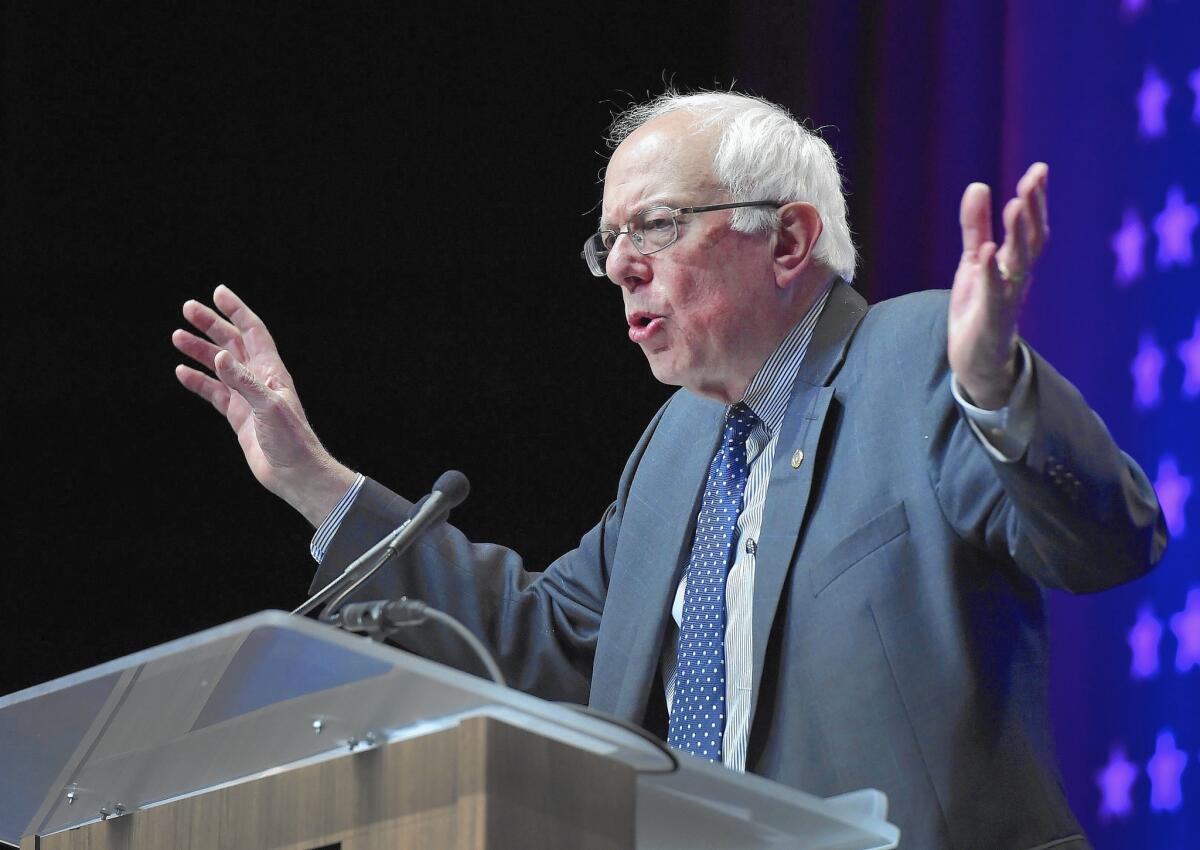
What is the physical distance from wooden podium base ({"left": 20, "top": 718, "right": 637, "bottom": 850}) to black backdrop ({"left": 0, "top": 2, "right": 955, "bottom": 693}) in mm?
2069

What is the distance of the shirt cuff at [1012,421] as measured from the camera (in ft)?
4.81

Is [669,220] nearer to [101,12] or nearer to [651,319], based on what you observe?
[651,319]

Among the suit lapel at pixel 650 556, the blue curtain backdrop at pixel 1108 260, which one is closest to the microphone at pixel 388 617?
the suit lapel at pixel 650 556

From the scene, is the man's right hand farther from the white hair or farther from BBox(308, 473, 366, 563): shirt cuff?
the white hair

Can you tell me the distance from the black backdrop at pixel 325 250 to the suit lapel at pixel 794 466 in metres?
1.02

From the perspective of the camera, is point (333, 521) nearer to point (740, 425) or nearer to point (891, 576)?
point (740, 425)

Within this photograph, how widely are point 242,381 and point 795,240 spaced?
2.72 ft

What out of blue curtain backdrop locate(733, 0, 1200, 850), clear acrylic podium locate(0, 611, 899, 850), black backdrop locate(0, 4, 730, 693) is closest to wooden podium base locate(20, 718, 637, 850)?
clear acrylic podium locate(0, 611, 899, 850)

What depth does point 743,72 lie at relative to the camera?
334 centimetres

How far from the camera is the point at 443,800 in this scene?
109 centimetres

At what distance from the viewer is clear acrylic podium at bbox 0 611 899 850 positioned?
108 centimetres

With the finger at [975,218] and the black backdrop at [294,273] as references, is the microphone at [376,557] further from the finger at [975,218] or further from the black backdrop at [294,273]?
the black backdrop at [294,273]

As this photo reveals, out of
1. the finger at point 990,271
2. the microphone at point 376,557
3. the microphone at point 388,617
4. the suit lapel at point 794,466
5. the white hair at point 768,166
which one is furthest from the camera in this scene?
the white hair at point 768,166

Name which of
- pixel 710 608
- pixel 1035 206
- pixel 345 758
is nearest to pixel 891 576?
pixel 710 608
